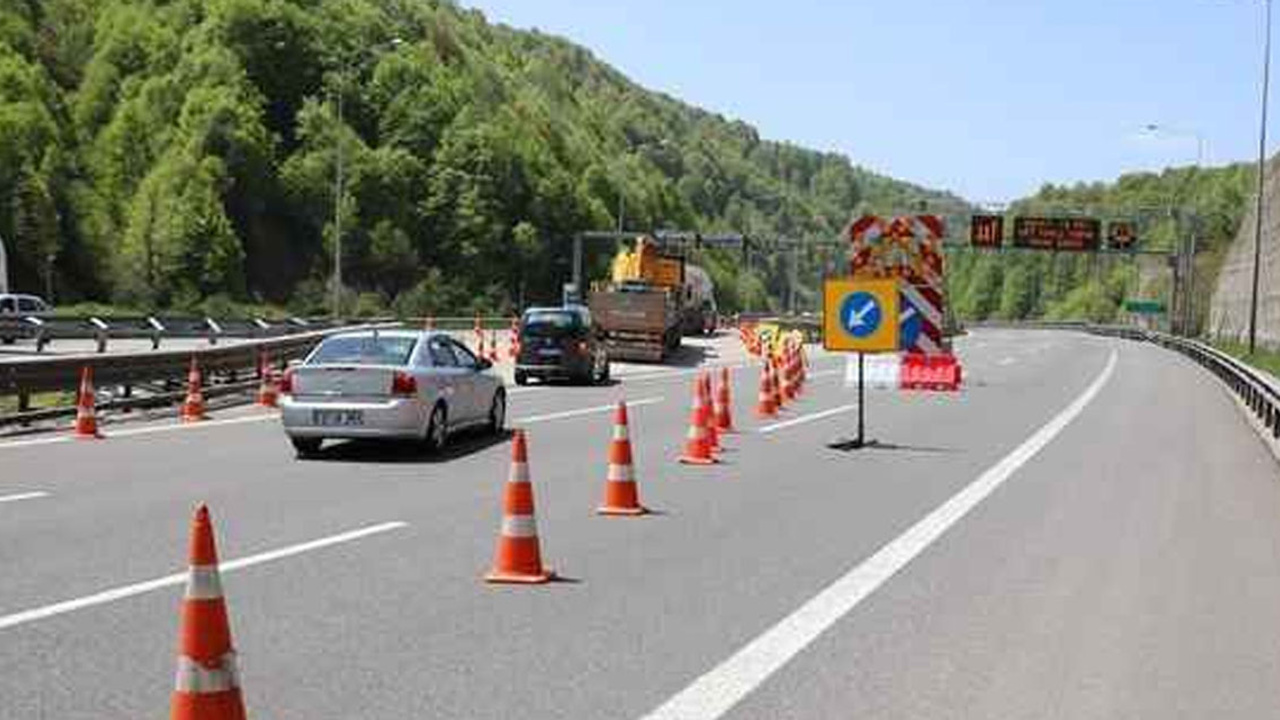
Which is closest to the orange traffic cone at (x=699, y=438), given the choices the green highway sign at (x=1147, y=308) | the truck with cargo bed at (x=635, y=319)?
the truck with cargo bed at (x=635, y=319)

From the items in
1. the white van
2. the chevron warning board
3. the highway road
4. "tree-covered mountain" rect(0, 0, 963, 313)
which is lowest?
the highway road

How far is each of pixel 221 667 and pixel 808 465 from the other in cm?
1243

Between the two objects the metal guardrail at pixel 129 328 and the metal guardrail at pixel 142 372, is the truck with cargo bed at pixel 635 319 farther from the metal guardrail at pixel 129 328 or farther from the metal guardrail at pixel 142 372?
the metal guardrail at pixel 142 372

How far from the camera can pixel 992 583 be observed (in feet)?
33.6

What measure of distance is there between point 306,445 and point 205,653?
1264 centimetres

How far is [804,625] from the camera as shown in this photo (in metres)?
8.70

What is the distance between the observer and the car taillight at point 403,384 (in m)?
17.3

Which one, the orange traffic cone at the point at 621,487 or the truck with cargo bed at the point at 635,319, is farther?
the truck with cargo bed at the point at 635,319

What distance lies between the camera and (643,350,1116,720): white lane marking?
6.93 m

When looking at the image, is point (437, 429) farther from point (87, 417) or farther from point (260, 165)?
point (260, 165)

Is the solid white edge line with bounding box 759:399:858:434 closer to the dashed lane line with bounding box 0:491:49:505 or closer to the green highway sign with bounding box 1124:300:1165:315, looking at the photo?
the dashed lane line with bounding box 0:491:49:505

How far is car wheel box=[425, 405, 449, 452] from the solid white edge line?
520 cm

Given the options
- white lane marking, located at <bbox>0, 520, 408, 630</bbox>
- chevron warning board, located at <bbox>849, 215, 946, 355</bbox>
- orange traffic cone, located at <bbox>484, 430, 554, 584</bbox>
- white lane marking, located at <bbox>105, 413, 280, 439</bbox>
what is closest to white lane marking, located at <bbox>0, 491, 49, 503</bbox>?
white lane marking, located at <bbox>0, 520, 408, 630</bbox>

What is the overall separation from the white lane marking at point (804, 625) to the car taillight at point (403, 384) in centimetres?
576
